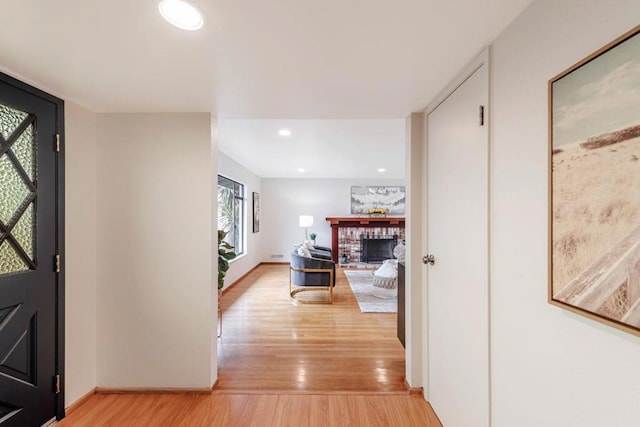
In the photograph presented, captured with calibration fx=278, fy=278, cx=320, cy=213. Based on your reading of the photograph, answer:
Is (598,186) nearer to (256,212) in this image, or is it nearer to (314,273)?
(314,273)

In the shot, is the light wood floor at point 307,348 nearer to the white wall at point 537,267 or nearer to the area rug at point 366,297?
the area rug at point 366,297

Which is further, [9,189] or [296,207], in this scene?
[296,207]

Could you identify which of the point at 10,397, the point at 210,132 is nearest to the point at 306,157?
the point at 210,132

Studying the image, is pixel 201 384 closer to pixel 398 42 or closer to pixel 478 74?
pixel 398 42

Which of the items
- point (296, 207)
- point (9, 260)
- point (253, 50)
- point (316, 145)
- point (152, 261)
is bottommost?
point (152, 261)

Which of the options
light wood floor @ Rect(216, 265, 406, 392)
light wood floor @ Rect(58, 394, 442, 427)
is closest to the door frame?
A: light wood floor @ Rect(58, 394, 442, 427)

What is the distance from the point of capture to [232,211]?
5555 mm

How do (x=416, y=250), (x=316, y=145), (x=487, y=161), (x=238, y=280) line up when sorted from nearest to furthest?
(x=487, y=161) < (x=416, y=250) < (x=316, y=145) < (x=238, y=280)

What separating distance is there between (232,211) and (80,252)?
3605 mm

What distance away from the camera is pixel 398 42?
1.24m

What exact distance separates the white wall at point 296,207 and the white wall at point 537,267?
647 cm

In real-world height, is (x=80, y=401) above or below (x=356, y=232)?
below

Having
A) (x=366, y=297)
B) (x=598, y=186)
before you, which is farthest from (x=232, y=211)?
(x=598, y=186)

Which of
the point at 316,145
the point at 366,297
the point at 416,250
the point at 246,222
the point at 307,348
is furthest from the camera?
the point at 246,222
